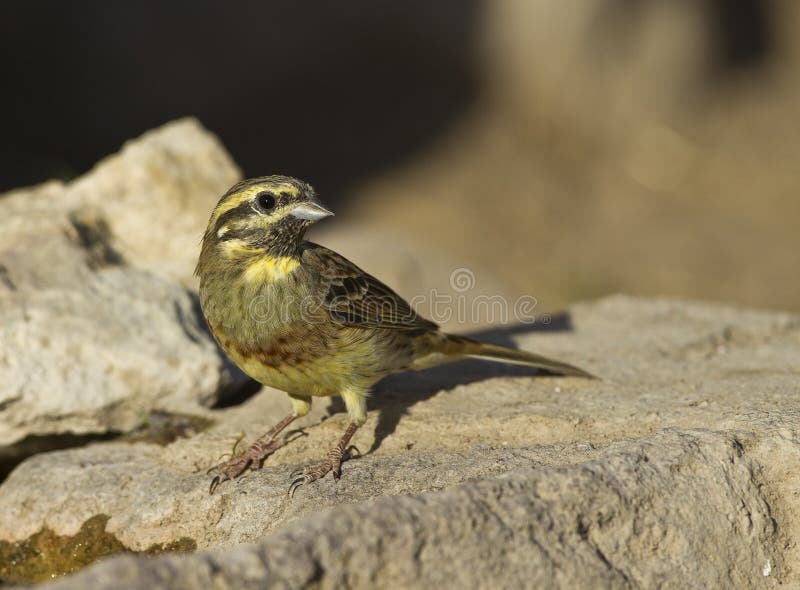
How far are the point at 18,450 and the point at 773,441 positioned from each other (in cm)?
418

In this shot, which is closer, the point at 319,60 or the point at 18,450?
the point at 18,450

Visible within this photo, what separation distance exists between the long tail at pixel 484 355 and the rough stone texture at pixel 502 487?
0.14 m

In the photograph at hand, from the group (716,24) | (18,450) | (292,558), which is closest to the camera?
(292,558)

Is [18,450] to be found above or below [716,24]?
below

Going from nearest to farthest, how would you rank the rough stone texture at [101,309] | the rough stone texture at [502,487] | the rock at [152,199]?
the rough stone texture at [502,487] < the rough stone texture at [101,309] < the rock at [152,199]

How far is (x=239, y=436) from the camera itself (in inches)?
209

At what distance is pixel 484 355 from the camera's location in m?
5.62

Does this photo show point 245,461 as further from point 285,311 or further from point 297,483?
point 285,311

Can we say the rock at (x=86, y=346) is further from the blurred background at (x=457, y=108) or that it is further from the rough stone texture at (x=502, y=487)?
the blurred background at (x=457, y=108)

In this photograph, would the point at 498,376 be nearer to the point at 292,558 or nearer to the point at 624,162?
the point at 292,558

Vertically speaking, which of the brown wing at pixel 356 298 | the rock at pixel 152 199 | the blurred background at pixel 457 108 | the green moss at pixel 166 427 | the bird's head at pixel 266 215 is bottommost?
the green moss at pixel 166 427

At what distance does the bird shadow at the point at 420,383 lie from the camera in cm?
528

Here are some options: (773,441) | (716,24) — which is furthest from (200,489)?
(716,24)

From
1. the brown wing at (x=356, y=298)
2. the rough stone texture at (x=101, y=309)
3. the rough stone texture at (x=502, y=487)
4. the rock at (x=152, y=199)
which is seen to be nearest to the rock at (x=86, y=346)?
the rough stone texture at (x=101, y=309)
